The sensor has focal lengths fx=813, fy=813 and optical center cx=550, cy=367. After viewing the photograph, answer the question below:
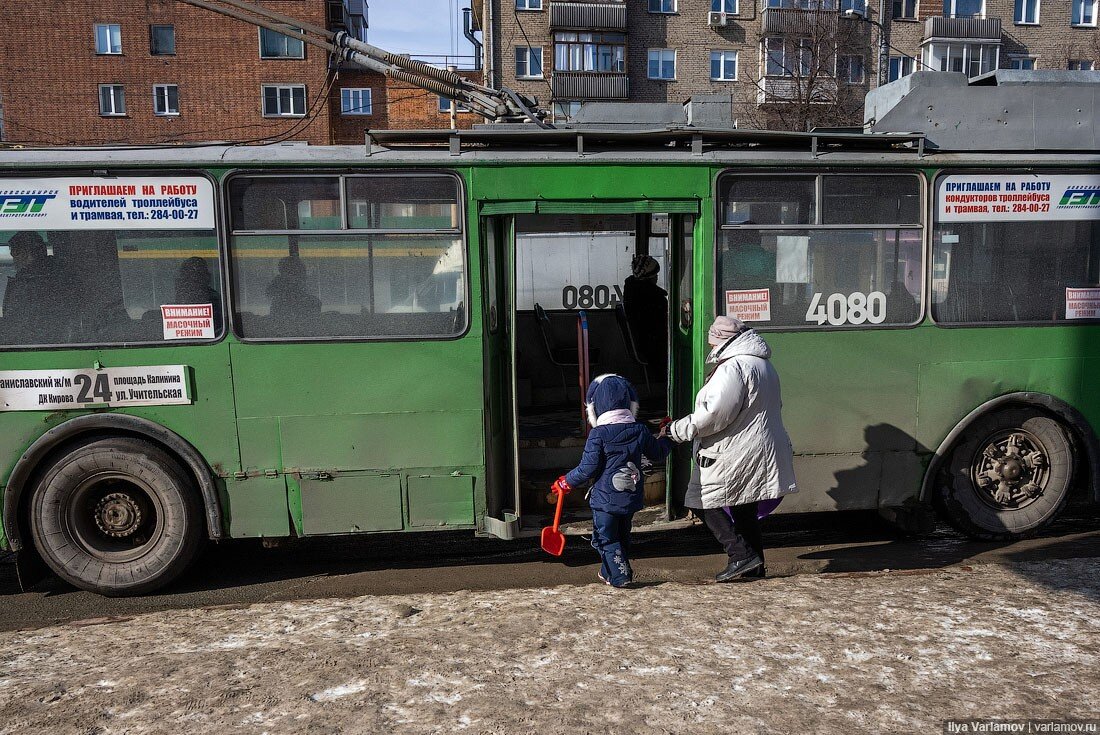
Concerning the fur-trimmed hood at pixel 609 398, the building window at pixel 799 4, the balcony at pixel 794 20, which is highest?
the building window at pixel 799 4

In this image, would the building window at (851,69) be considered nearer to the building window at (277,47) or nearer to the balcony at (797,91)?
the balcony at (797,91)

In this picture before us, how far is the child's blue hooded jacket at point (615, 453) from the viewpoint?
491 cm

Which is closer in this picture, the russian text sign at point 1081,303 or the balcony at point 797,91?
the russian text sign at point 1081,303

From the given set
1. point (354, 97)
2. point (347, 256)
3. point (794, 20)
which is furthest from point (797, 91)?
point (347, 256)

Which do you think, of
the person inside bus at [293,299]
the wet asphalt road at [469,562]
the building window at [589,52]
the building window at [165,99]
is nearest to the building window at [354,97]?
the building window at [165,99]

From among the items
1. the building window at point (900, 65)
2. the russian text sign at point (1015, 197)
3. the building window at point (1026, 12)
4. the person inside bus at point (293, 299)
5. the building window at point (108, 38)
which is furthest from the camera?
the building window at point (1026, 12)

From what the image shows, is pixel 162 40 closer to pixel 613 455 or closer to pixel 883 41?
pixel 883 41

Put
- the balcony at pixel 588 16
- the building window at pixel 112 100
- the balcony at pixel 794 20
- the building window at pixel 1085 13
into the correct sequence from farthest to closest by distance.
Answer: the building window at pixel 1085 13 < the balcony at pixel 588 16 < the balcony at pixel 794 20 < the building window at pixel 112 100

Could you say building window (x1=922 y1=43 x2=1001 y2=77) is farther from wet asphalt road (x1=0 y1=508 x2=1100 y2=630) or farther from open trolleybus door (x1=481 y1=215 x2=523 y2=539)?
open trolleybus door (x1=481 y1=215 x2=523 y2=539)

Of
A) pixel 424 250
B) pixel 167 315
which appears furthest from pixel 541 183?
pixel 167 315

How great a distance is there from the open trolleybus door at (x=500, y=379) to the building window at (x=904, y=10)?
41930 mm

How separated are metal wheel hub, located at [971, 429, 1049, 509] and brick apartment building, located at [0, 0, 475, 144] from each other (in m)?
32.3

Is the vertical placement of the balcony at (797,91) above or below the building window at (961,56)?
below

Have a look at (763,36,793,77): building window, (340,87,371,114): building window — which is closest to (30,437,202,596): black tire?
(340,87,371,114): building window
